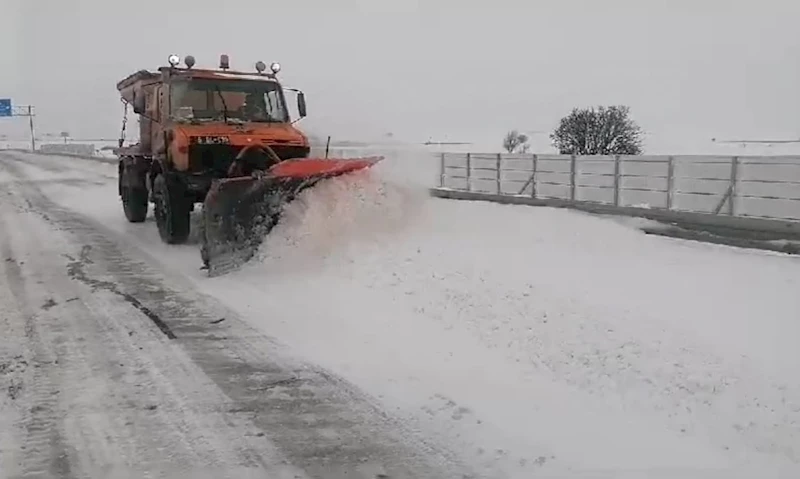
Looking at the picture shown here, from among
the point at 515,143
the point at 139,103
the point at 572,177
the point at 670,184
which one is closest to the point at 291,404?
the point at 139,103

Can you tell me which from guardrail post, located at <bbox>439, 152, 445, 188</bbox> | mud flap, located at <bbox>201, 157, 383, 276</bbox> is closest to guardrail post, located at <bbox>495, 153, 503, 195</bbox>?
guardrail post, located at <bbox>439, 152, 445, 188</bbox>

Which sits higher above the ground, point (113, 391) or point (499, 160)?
point (499, 160)

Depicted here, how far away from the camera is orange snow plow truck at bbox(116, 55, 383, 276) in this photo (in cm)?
910

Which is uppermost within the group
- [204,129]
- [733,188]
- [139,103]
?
[139,103]

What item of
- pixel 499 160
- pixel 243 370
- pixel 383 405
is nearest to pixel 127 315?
pixel 243 370

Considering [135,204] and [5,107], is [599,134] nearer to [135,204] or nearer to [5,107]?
[135,204]

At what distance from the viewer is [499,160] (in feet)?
62.5

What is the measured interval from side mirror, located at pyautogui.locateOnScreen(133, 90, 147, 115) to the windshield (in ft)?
4.07

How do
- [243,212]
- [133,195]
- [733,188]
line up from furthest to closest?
1. [133,195]
2. [733,188]
3. [243,212]

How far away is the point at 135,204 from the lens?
14.3 meters

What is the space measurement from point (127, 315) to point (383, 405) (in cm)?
326

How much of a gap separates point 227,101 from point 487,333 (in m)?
6.36

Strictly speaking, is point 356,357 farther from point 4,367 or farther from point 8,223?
point 8,223

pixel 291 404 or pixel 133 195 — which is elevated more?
pixel 133 195
